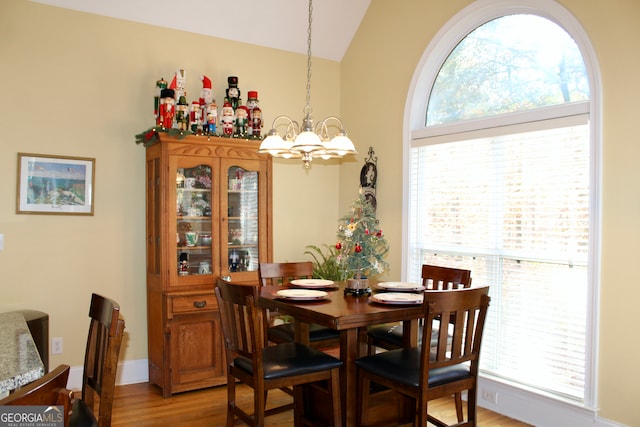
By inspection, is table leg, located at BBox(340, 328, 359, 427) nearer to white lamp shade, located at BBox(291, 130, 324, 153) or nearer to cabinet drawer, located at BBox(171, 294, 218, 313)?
white lamp shade, located at BBox(291, 130, 324, 153)

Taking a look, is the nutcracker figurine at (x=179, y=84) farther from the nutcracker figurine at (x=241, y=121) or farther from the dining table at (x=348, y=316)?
the dining table at (x=348, y=316)

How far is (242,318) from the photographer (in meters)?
2.59

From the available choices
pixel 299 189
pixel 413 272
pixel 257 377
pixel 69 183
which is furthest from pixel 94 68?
pixel 413 272

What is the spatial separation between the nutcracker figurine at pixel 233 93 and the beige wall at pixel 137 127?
0.27 metres

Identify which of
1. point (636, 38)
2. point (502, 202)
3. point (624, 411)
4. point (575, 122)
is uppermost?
point (636, 38)

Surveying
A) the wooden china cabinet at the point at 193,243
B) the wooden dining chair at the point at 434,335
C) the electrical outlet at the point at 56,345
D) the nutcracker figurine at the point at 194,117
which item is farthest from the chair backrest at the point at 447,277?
the electrical outlet at the point at 56,345

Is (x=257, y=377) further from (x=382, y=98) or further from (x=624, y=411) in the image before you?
(x=382, y=98)

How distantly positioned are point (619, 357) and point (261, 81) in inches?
143

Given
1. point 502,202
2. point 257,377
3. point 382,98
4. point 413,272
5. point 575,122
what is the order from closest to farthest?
point 257,377 → point 575,122 → point 502,202 → point 413,272 → point 382,98

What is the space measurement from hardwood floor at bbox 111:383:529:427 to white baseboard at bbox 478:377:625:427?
69mm

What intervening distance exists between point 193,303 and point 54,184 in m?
1.39

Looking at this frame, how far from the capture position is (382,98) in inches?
182

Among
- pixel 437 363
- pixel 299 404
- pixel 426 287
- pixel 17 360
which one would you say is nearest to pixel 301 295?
pixel 299 404

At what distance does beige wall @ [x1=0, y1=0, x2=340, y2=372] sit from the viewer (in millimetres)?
3600
